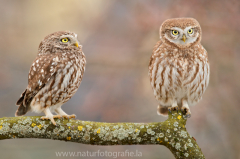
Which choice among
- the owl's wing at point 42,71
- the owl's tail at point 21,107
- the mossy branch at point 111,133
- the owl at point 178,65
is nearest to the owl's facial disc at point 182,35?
the owl at point 178,65

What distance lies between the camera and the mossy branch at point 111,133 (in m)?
2.76

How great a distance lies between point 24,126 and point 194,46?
1663 mm

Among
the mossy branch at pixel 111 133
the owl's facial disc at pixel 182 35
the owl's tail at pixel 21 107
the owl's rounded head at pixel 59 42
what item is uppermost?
the owl's rounded head at pixel 59 42

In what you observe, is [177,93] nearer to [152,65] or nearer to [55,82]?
[152,65]

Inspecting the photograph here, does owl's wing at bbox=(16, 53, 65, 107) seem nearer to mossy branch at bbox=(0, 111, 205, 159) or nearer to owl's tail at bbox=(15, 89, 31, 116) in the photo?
owl's tail at bbox=(15, 89, 31, 116)

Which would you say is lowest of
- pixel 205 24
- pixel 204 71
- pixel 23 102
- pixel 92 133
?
pixel 92 133

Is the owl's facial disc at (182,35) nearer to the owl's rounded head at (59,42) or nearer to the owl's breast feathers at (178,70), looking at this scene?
the owl's breast feathers at (178,70)

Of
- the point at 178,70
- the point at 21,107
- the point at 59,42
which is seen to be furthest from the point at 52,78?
the point at 178,70

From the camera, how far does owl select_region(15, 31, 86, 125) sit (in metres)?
3.08

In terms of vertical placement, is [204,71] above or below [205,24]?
below

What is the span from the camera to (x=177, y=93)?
3.21 metres

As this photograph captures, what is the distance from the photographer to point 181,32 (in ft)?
9.46

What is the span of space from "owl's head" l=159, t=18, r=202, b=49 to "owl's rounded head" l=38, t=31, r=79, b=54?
83cm

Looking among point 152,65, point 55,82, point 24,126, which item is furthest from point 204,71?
point 24,126
